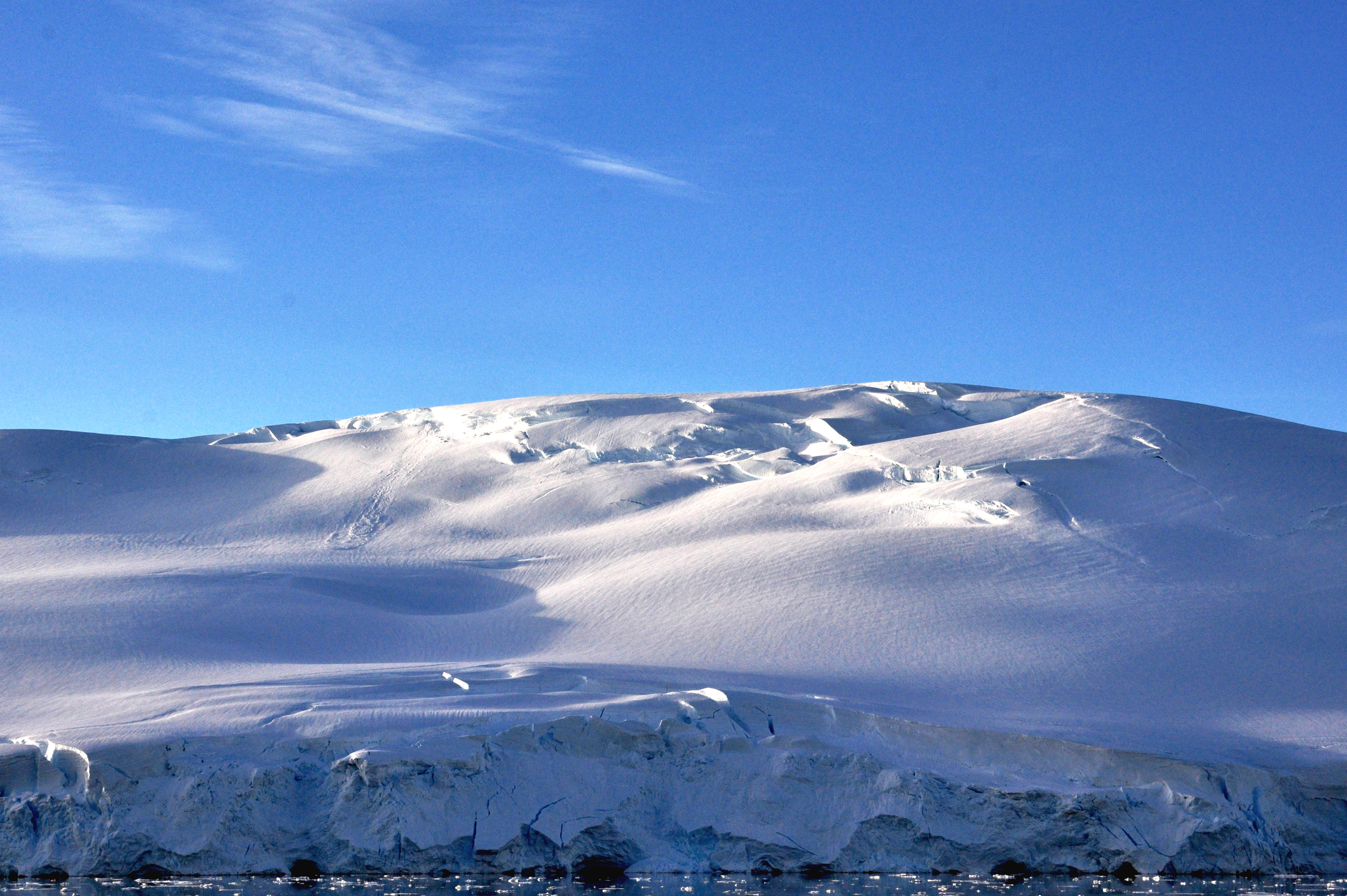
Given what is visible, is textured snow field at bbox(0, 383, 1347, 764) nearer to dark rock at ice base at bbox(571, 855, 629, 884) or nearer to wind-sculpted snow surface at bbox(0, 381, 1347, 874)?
wind-sculpted snow surface at bbox(0, 381, 1347, 874)

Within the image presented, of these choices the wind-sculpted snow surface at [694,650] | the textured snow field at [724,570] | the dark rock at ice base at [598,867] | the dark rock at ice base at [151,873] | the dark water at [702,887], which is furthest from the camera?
the textured snow field at [724,570]

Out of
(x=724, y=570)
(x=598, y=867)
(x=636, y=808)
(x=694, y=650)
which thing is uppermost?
(x=724, y=570)

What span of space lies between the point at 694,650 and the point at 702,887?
160 inches

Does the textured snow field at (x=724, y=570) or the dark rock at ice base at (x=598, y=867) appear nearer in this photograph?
the dark rock at ice base at (x=598, y=867)

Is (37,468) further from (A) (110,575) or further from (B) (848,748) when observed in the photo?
(B) (848,748)

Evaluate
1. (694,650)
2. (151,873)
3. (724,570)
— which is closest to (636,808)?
(694,650)

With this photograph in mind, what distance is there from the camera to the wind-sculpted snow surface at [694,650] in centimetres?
956

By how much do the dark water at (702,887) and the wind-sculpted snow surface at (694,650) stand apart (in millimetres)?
238

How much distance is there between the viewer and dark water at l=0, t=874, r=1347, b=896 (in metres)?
8.38

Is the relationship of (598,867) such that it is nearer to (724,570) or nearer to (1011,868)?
(1011,868)

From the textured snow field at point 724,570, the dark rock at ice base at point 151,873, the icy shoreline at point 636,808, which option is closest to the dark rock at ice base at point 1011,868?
the icy shoreline at point 636,808

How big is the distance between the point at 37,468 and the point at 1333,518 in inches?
737

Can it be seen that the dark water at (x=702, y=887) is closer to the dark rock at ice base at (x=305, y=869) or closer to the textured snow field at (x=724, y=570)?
the dark rock at ice base at (x=305, y=869)

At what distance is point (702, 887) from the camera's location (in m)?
8.78
